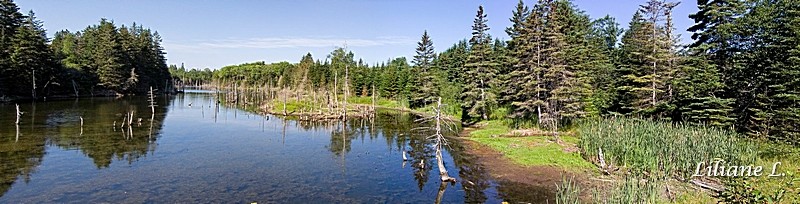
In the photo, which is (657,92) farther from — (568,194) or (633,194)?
(633,194)

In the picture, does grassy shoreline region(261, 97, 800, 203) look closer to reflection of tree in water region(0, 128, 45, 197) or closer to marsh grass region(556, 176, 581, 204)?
marsh grass region(556, 176, 581, 204)

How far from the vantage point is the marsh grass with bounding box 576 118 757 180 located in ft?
54.5

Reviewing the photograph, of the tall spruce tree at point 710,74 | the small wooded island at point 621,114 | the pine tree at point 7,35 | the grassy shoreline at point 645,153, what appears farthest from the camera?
the pine tree at point 7,35

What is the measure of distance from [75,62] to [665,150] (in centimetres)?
9318

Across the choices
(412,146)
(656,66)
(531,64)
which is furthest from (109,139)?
(656,66)

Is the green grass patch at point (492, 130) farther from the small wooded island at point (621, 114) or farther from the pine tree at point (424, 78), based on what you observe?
the pine tree at point (424, 78)

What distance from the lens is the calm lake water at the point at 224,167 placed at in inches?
675

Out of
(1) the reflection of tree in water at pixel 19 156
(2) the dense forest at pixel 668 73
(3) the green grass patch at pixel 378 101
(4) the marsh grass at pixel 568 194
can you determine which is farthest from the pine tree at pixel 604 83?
(1) the reflection of tree in water at pixel 19 156

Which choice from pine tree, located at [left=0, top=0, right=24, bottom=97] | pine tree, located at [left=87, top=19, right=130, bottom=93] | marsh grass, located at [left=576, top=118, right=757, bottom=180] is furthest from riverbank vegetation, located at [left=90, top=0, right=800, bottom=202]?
pine tree, located at [left=87, top=19, right=130, bottom=93]

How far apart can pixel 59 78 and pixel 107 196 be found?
2586 inches

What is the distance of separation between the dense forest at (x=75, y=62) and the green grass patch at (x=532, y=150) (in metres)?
59.7

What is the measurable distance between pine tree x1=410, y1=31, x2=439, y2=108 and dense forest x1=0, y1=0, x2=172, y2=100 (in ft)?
169

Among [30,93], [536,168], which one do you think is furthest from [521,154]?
[30,93]

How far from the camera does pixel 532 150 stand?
25.2 metres
